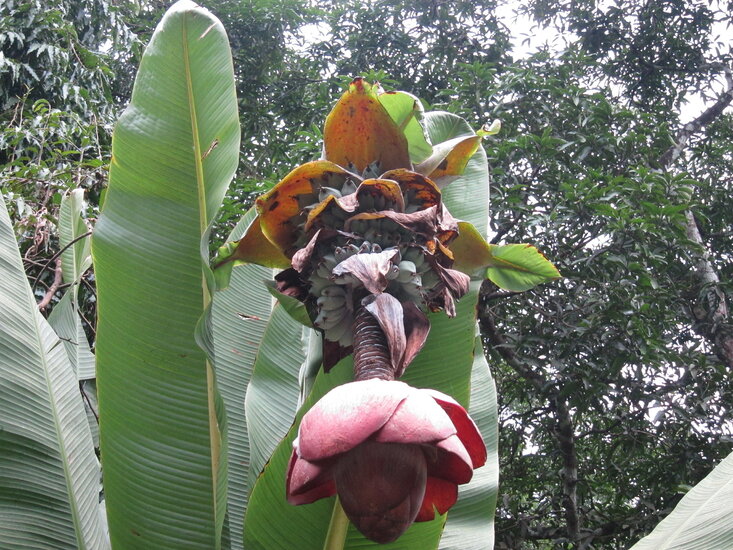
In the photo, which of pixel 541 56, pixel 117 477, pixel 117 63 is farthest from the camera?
pixel 117 63

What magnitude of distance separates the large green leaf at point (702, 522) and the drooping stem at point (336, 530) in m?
0.51

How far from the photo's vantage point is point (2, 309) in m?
1.08

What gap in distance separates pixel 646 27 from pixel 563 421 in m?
3.88

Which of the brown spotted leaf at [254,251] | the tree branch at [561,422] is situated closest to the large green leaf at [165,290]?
the brown spotted leaf at [254,251]

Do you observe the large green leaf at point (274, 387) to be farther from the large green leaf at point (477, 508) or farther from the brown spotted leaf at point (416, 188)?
the brown spotted leaf at point (416, 188)

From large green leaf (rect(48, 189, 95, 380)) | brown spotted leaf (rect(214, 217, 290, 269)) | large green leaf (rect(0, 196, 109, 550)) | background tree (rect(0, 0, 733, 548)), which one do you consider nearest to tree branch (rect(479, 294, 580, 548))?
background tree (rect(0, 0, 733, 548))

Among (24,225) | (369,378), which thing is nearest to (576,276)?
(24,225)

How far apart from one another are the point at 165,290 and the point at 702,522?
914mm

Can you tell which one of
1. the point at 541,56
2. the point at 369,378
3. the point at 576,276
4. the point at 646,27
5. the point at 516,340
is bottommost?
the point at 516,340

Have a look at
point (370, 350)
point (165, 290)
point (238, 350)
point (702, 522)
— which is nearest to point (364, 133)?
point (370, 350)

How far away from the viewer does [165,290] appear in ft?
3.26

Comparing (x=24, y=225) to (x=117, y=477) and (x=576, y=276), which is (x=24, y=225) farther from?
(x=576, y=276)

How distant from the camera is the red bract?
0.38 m

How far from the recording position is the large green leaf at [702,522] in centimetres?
100
